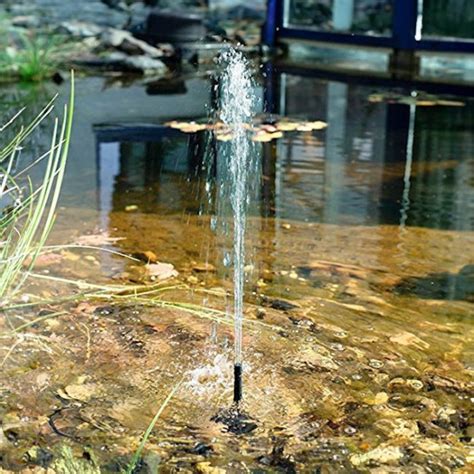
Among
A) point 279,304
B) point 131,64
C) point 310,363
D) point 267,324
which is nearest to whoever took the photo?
point 310,363

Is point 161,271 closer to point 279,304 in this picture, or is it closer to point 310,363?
point 279,304

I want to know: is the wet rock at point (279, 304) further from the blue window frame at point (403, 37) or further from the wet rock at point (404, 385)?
the blue window frame at point (403, 37)

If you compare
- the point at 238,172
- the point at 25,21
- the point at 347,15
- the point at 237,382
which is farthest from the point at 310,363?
the point at 25,21

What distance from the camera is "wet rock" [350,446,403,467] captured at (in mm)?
2654

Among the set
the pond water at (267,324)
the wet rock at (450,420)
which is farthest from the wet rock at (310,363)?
the wet rock at (450,420)

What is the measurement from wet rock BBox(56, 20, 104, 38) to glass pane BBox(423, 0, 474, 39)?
3.89 meters

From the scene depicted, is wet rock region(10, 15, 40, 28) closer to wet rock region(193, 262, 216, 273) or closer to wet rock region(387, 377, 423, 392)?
wet rock region(193, 262, 216, 273)

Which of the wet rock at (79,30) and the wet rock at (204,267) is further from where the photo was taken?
the wet rock at (79,30)

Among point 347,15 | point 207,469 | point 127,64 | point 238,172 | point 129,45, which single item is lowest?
point 207,469

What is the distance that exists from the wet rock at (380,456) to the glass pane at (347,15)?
28.8 feet

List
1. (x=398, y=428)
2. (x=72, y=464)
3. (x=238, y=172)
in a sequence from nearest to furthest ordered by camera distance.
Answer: (x=72, y=464)
(x=398, y=428)
(x=238, y=172)

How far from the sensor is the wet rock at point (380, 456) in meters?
2.65

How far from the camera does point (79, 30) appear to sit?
39.2ft

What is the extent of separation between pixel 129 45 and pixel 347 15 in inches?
98.4
